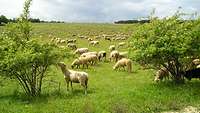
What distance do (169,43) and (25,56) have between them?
7788 mm

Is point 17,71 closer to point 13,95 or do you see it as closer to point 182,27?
point 13,95

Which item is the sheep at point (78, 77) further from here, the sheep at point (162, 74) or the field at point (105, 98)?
the sheep at point (162, 74)

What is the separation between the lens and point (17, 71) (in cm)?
2283

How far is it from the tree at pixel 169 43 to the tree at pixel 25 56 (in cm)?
463

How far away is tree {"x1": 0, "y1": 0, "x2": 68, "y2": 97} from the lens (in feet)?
73.8

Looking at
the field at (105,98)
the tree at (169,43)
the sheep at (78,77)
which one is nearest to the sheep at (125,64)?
the field at (105,98)

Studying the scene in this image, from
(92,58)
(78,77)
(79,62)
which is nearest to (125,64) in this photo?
(92,58)

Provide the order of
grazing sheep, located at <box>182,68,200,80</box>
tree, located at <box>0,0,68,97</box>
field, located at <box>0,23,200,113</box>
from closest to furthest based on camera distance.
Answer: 1. field, located at <box>0,23,200,113</box>
2. tree, located at <box>0,0,68,97</box>
3. grazing sheep, located at <box>182,68,200,80</box>

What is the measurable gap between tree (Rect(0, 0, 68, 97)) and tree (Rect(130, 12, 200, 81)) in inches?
182

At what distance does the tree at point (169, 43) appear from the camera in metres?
24.2

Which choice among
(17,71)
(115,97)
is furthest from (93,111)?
(17,71)

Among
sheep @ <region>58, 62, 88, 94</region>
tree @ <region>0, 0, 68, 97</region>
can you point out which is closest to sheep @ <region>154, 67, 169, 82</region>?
sheep @ <region>58, 62, 88, 94</region>

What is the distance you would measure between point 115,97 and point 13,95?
5.72 metres

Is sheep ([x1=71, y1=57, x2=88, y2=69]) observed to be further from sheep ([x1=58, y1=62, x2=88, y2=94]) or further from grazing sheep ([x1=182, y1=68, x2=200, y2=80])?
grazing sheep ([x1=182, y1=68, x2=200, y2=80])
